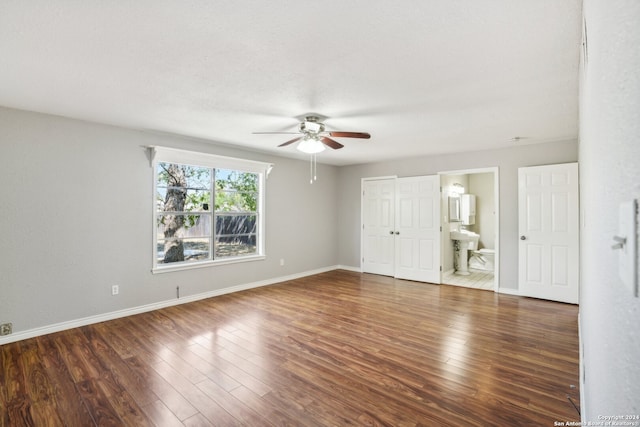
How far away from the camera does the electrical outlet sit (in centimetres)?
326

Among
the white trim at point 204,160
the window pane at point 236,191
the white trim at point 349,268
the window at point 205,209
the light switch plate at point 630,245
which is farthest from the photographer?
the white trim at point 349,268

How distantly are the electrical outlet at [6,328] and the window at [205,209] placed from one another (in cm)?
153

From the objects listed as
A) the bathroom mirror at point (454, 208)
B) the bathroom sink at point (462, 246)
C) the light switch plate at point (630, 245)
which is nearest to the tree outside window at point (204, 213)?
the bathroom mirror at point (454, 208)

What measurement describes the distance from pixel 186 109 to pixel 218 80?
95 centimetres

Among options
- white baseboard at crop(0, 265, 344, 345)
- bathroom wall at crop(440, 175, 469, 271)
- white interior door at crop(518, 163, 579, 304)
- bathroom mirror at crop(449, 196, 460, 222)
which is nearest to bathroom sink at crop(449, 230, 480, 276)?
bathroom wall at crop(440, 175, 469, 271)

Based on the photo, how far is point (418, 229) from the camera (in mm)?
6223

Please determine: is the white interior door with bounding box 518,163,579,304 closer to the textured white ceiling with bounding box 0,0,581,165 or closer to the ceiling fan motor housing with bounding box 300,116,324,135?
the textured white ceiling with bounding box 0,0,581,165

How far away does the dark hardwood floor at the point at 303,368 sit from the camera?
213 cm

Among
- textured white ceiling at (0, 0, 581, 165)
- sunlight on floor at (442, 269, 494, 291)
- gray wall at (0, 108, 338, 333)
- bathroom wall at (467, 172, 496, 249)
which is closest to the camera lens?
textured white ceiling at (0, 0, 581, 165)

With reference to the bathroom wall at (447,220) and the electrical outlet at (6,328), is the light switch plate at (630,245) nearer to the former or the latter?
the electrical outlet at (6,328)

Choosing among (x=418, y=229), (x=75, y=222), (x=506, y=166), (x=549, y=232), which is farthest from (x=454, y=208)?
(x=75, y=222)

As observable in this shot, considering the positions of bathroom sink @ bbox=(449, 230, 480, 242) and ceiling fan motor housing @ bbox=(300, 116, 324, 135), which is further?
bathroom sink @ bbox=(449, 230, 480, 242)

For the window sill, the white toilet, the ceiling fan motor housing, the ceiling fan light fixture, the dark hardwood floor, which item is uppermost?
the ceiling fan motor housing

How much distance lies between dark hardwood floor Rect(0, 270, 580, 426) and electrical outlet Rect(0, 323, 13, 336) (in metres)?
0.18
